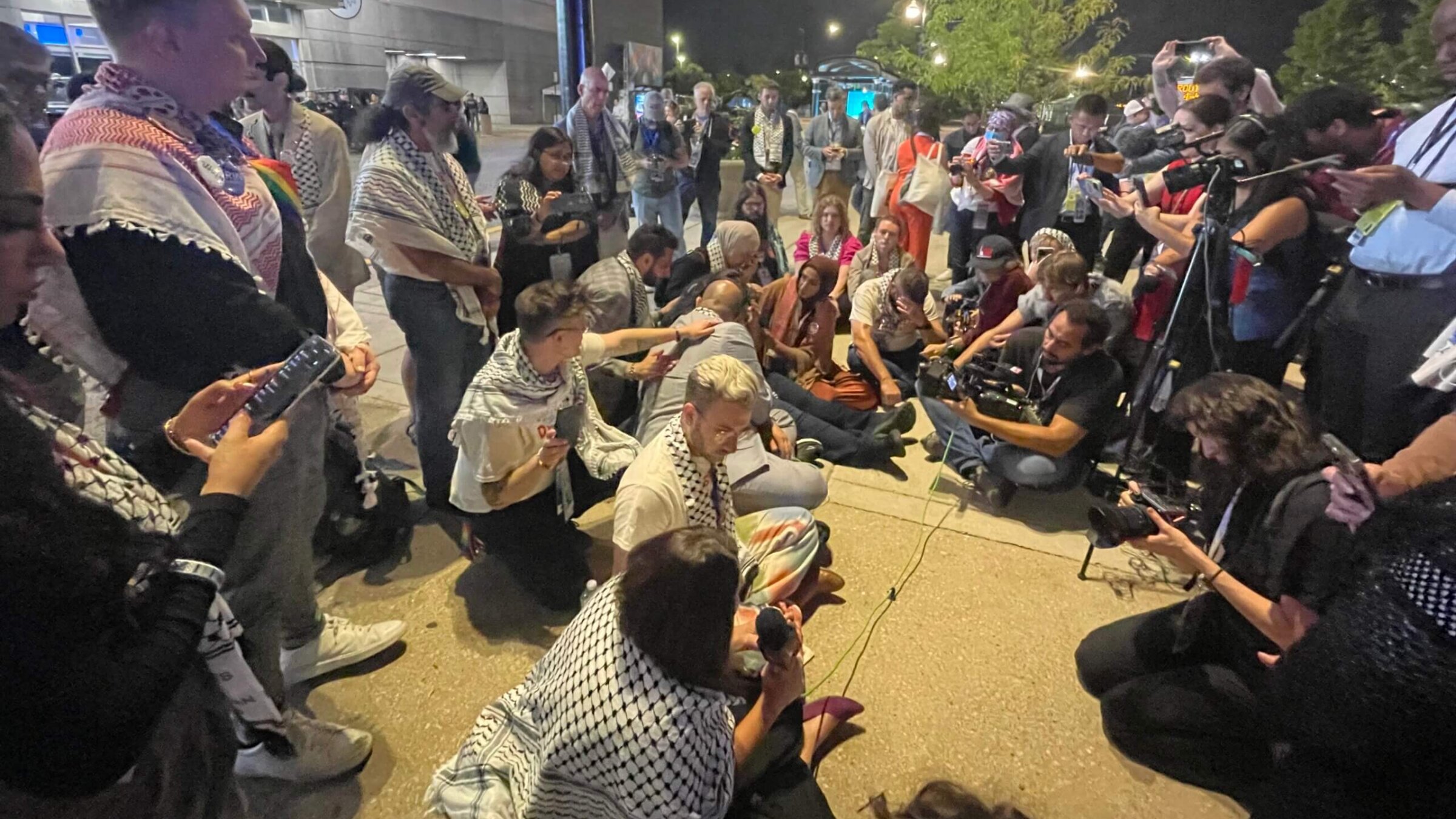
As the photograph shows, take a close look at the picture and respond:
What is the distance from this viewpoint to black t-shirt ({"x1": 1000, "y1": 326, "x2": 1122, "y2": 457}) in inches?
116

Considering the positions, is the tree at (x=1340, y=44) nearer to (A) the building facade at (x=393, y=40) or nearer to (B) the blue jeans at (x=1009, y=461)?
(A) the building facade at (x=393, y=40)

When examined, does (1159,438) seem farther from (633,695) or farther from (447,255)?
(447,255)

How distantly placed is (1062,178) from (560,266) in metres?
3.72

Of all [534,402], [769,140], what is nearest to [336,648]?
[534,402]

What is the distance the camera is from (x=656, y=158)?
6.07 metres

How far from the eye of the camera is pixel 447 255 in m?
2.62

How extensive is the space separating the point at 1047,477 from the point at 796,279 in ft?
5.86

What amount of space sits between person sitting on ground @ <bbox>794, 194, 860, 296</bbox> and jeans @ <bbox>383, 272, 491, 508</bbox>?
9.17ft

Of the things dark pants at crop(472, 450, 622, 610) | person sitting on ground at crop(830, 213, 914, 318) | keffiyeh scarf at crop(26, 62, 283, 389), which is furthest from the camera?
person sitting on ground at crop(830, 213, 914, 318)

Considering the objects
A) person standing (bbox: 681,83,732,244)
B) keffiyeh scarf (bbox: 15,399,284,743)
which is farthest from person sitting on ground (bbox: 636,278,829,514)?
person standing (bbox: 681,83,732,244)

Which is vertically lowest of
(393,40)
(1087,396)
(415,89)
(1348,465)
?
(1087,396)

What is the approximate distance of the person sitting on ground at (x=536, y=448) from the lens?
2262mm

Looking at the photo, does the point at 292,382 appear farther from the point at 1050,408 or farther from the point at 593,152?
the point at 593,152

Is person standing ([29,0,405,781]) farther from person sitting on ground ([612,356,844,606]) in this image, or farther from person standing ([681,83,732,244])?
person standing ([681,83,732,244])
